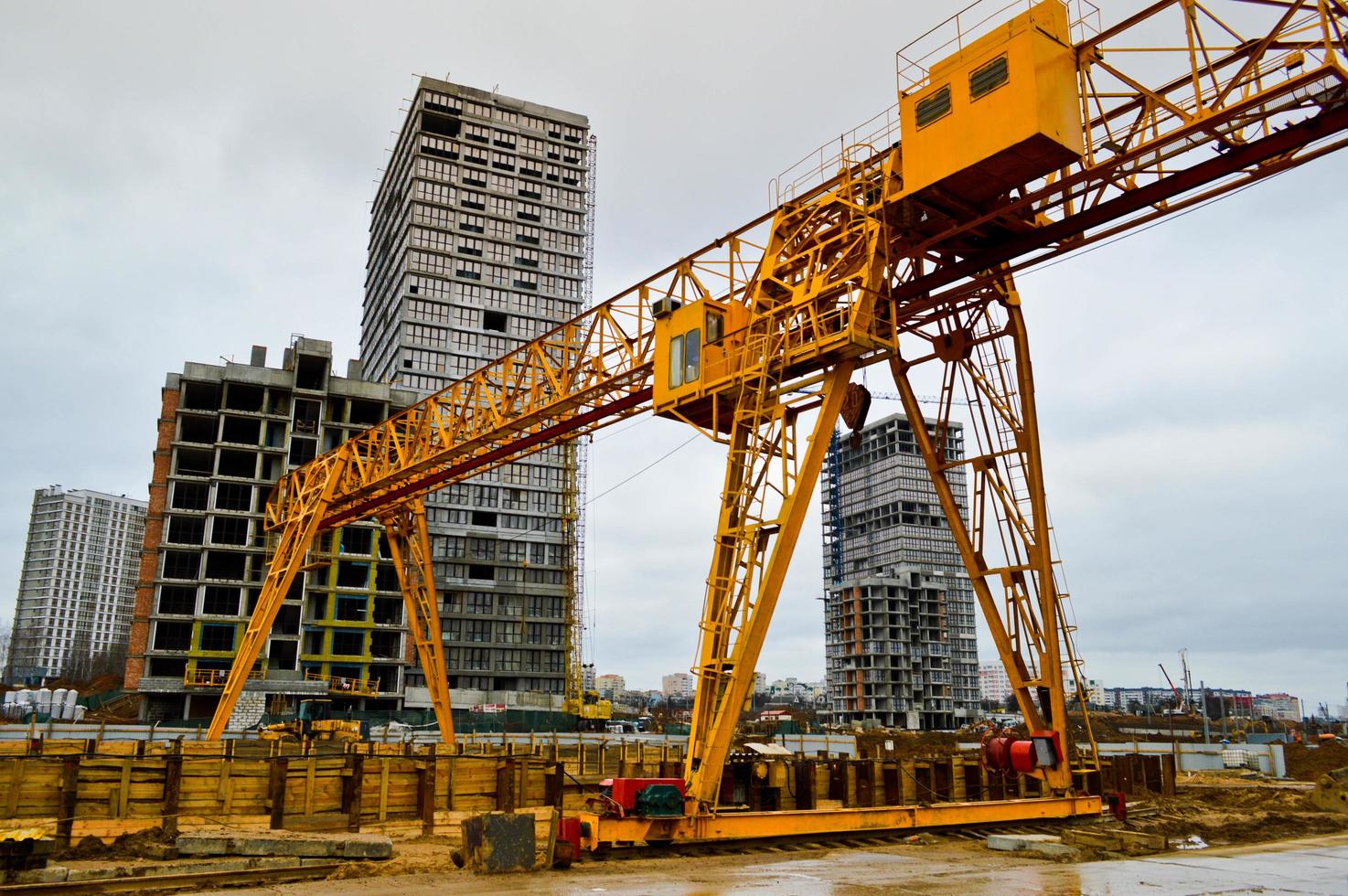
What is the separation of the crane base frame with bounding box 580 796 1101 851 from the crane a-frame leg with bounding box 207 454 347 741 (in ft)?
75.3

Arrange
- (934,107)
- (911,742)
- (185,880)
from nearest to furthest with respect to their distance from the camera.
A: (185,880)
(934,107)
(911,742)

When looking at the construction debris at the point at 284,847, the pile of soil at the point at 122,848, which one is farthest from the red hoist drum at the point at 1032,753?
the pile of soil at the point at 122,848

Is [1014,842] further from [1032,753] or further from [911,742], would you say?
[911,742]

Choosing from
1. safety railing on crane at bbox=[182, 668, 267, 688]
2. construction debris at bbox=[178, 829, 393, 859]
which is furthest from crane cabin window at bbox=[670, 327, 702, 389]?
safety railing on crane at bbox=[182, 668, 267, 688]

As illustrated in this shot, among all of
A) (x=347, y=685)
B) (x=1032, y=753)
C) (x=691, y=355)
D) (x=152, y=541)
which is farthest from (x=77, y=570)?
(x=1032, y=753)

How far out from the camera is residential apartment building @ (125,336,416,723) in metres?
61.0

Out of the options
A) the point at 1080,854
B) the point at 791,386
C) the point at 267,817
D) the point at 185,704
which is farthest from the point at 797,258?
the point at 185,704

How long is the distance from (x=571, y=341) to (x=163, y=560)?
4651cm

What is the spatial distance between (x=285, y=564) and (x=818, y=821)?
27.2m

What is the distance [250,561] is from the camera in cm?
6350

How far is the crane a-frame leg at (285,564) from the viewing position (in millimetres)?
35219

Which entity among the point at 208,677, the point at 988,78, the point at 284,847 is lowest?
the point at 284,847

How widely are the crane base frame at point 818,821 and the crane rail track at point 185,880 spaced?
4.30m

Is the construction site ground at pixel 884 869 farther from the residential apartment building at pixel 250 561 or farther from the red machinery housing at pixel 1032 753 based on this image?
the residential apartment building at pixel 250 561
